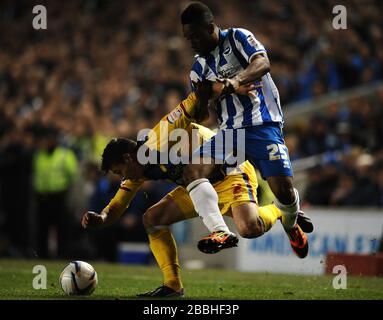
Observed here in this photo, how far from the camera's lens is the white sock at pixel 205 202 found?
24.8 feet

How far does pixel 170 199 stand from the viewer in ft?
27.7

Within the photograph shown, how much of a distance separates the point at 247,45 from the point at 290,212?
1.68 meters

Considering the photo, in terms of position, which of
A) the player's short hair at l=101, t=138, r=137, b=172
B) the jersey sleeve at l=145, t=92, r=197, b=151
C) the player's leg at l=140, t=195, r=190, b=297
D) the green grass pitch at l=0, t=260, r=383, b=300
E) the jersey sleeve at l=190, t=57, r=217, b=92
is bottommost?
the green grass pitch at l=0, t=260, r=383, b=300

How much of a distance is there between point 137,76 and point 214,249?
43.8 ft

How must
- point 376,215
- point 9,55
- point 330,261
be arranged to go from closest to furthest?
point 330,261, point 376,215, point 9,55

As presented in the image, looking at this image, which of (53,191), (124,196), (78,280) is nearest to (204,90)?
(124,196)

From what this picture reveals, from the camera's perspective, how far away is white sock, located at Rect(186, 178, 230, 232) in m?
7.55

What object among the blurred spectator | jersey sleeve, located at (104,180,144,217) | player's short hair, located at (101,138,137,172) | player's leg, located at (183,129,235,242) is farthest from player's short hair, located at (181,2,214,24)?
the blurred spectator

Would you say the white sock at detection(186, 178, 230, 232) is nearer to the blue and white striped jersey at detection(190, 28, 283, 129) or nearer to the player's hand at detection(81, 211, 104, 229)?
the blue and white striped jersey at detection(190, 28, 283, 129)

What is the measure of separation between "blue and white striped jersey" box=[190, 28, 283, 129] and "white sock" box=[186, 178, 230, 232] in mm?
824

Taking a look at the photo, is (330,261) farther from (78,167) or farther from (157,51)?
(157,51)

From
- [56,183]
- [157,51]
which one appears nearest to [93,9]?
[157,51]

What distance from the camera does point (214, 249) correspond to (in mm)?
7152

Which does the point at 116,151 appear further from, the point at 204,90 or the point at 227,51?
the point at 227,51
